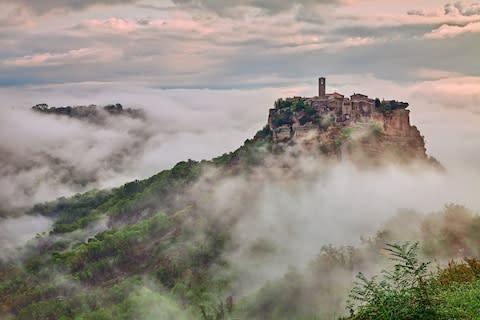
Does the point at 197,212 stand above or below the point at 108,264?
above

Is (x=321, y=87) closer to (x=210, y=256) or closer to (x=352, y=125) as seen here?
(x=352, y=125)

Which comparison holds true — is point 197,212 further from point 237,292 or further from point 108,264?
point 237,292

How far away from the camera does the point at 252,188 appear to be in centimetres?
13462

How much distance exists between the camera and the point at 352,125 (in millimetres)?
114125

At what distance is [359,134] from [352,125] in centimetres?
242

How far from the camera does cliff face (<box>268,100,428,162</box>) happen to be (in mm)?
113375

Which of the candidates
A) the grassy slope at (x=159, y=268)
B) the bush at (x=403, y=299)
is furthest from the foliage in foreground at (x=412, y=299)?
the grassy slope at (x=159, y=268)

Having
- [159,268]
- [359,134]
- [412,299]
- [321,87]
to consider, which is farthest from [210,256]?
[412,299]

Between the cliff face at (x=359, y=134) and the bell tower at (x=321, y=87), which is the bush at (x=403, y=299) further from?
the bell tower at (x=321, y=87)

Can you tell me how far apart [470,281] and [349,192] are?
103 m

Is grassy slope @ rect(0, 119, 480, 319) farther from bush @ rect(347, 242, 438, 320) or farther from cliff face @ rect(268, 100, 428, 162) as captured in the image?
bush @ rect(347, 242, 438, 320)

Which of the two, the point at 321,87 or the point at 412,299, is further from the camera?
the point at 321,87

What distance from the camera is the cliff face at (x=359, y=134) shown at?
113375mm

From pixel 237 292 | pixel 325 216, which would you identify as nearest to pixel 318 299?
pixel 237 292
